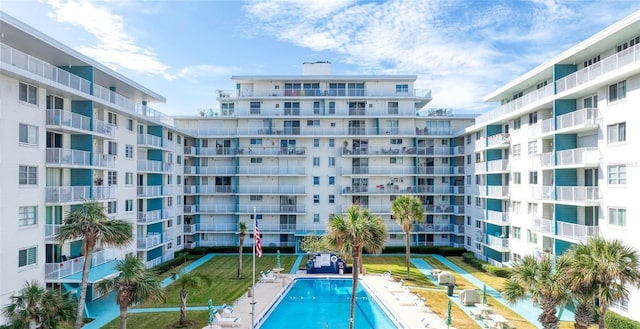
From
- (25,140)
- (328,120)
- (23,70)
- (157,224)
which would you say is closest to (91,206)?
(25,140)

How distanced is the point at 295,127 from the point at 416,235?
19601 mm

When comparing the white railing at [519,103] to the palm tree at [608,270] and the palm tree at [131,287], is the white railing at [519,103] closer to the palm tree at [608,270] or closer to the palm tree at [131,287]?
the palm tree at [608,270]

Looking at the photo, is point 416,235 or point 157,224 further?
point 416,235

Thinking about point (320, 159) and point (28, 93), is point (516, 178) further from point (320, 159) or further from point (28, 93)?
point (28, 93)

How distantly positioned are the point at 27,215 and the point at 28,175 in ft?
7.55

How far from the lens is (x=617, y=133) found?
24.3 meters

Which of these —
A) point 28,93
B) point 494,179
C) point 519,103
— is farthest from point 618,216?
point 28,93

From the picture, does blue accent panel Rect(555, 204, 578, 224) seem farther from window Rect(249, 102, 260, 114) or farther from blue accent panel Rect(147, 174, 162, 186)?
blue accent panel Rect(147, 174, 162, 186)

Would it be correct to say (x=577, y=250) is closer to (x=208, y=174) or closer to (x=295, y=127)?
(x=295, y=127)

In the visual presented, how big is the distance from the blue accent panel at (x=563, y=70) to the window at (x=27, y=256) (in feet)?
118

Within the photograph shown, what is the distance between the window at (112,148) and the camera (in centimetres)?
3298

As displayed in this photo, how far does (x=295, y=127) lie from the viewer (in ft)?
163

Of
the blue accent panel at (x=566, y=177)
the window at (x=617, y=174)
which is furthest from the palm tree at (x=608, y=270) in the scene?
the blue accent panel at (x=566, y=177)

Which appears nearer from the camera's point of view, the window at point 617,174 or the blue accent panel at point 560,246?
the window at point 617,174
